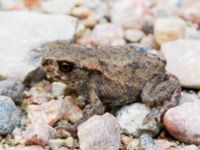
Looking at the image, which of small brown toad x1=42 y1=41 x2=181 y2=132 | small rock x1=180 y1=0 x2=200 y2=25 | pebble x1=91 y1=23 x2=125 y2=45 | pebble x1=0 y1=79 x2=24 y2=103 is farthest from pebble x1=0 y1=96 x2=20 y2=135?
small rock x1=180 y1=0 x2=200 y2=25

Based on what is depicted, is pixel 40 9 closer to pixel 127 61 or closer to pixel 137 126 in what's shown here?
pixel 127 61

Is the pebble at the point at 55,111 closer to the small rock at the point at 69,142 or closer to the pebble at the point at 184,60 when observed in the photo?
the small rock at the point at 69,142

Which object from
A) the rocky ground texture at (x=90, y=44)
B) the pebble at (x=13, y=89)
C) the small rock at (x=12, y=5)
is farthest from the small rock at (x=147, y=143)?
the small rock at (x=12, y=5)

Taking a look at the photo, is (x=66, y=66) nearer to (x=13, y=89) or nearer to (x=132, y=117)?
(x=13, y=89)

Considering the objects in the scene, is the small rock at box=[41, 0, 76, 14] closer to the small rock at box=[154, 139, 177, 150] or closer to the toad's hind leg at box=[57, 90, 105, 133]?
the toad's hind leg at box=[57, 90, 105, 133]

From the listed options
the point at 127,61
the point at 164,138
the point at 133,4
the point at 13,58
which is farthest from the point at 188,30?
the point at 13,58

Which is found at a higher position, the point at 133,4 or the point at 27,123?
the point at 133,4
